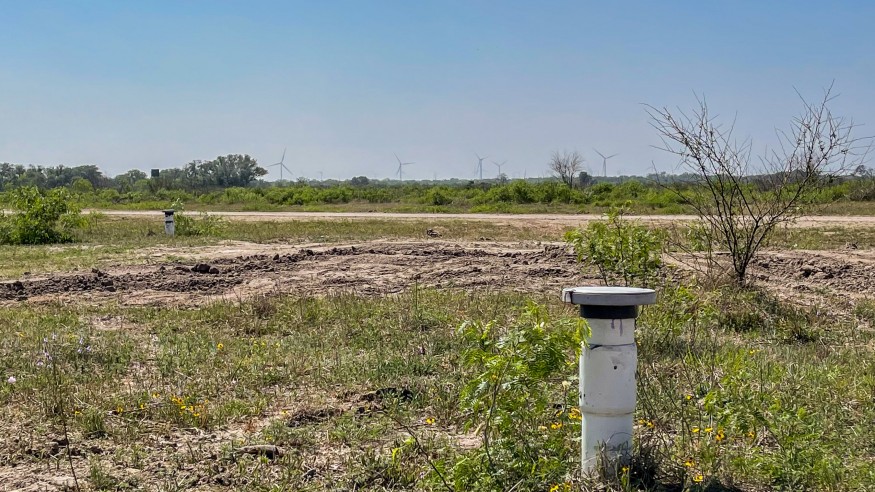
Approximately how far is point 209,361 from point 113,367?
0.78 meters

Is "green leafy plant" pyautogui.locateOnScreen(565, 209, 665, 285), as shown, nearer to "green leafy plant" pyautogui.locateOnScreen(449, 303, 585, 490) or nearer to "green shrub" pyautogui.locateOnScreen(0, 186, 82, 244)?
"green leafy plant" pyautogui.locateOnScreen(449, 303, 585, 490)

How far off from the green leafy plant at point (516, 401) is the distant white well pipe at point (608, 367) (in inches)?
4.2

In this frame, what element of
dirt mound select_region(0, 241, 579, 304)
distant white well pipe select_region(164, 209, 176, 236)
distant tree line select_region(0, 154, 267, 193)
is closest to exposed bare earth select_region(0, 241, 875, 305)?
dirt mound select_region(0, 241, 579, 304)

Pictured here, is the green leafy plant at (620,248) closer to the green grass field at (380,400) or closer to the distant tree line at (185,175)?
the green grass field at (380,400)

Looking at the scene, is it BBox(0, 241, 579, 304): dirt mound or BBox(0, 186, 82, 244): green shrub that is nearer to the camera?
BBox(0, 241, 579, 304): dirt mound

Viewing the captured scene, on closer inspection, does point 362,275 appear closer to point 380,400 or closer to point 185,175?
point 380,400

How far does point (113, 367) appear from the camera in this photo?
7.09m

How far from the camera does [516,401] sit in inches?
162

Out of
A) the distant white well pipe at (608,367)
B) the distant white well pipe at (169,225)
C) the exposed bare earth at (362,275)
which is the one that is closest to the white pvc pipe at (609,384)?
the distant white well pipe at (608,367)

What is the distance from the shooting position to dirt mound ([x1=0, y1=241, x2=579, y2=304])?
12.0 meters

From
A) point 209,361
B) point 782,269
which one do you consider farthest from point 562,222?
point 209,361

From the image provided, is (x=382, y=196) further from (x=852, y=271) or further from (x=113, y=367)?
(x=113, y=367)

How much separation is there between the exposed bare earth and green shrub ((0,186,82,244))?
7.21 meters

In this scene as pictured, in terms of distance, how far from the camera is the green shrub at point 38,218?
21609mm
